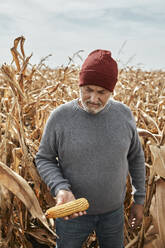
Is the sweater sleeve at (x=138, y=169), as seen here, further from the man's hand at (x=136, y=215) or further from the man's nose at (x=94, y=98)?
the man's nose at (x=94, y=98)

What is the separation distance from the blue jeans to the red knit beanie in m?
0.80

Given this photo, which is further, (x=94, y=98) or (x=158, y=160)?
(x=94, y=98)

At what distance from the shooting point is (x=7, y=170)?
3.68ft

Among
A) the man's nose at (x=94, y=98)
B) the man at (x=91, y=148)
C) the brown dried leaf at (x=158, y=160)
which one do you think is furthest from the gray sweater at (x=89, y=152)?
the brown dried leaf at (x=158, y=160)

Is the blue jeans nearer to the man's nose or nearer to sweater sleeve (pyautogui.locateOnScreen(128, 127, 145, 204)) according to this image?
sweater sleeve (pyautogui.locateOnScreen(128, 127, 145, 204))

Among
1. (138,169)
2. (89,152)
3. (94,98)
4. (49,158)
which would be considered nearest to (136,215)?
(138,169)

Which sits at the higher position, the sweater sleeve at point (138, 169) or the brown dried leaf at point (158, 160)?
the brown dried leaf at point (158, 160)

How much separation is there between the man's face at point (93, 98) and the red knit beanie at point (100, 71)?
0.03 m

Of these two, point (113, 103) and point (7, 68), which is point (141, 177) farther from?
point (7, 68)

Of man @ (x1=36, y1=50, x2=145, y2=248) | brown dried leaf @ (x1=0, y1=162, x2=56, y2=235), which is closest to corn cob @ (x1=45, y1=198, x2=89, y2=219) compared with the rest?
brown dried leaf @ (x1=0, y1=162, x2=56, y2=235)

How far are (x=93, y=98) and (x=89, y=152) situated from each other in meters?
0.31

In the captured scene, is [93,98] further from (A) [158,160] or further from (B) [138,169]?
(B) [138,169]

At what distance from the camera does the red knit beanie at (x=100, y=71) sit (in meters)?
1.50

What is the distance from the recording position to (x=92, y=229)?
1666mm
